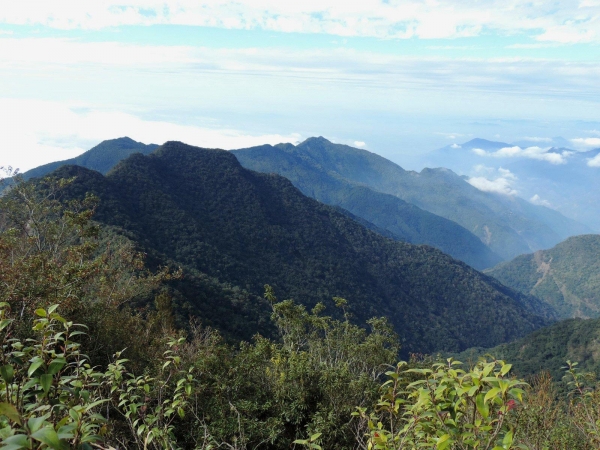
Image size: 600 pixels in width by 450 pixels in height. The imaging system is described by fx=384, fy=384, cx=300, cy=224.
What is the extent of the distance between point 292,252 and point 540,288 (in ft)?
481

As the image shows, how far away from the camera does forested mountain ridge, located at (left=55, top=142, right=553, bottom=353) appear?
5650cm

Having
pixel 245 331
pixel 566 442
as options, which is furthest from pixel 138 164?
pixel 566 442

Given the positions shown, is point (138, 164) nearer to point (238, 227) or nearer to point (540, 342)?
point (238, 227)

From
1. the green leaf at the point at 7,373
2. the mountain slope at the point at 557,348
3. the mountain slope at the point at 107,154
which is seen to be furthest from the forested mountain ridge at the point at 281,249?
the mountain slope at the point at 107,154

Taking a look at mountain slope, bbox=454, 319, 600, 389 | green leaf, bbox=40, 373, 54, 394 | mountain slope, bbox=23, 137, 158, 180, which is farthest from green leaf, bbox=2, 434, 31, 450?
mountain slope, bbox=23, 137, 158, 180

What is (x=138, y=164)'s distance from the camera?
7319 cm

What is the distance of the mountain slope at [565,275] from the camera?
150 metres

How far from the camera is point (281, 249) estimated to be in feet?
251

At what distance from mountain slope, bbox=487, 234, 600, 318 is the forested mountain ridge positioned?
47.5 metres

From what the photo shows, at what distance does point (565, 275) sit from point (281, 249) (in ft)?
497

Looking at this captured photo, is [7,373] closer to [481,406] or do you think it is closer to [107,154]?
[481,406]

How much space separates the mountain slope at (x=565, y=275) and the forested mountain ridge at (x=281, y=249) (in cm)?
4747

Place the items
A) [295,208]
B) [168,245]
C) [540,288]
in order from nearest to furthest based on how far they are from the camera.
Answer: [168,245] → [295,208] → [540,288]

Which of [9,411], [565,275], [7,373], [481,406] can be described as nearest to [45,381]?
[7,373]
